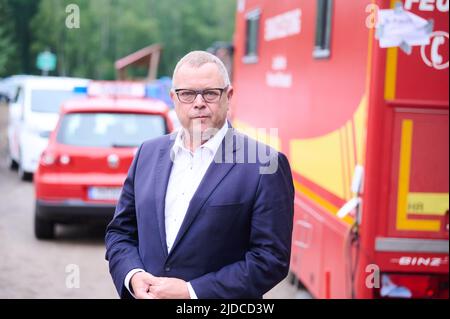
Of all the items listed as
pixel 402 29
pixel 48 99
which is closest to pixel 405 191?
pixel 402 29

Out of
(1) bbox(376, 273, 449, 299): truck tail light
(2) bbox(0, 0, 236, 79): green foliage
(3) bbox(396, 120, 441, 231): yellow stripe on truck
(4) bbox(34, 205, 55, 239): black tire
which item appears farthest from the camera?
(2) bbox(0, 0, 236, 79): green foliage

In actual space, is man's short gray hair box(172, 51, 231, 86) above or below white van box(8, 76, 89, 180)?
above

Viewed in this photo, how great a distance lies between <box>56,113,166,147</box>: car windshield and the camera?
8961 millimetres

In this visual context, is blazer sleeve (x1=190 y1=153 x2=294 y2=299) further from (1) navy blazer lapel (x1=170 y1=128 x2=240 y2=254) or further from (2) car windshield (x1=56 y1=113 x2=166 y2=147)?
(2) car windshield (x1=56 y1=113 x2=166 y2=147)

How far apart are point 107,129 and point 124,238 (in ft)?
19.9

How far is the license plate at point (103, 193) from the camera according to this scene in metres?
8.80

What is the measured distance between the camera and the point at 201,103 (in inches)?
110

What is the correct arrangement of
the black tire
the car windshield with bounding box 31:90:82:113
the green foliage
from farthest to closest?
the green foliage < the car windshield with bounding box 31:90:82:113 < the black tire

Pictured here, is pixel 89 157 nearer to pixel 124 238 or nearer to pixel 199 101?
pixel 124 238

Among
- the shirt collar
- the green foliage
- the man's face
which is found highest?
the green foliage

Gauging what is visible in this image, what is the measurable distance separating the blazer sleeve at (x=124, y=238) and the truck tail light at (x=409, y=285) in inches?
89.0

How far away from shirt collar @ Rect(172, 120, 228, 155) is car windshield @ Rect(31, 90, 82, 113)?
1106cm

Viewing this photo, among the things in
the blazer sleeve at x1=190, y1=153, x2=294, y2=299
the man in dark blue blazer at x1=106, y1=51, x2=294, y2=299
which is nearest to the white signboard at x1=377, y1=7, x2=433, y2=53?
the man in dark blue blazer at x1=106, y1=51, x2=294, y2=299
